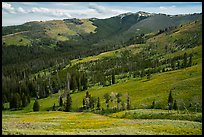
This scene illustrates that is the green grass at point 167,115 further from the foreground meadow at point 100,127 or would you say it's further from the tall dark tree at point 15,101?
the tall dark tree at point 15,101

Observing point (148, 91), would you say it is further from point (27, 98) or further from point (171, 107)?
point (27, 98)

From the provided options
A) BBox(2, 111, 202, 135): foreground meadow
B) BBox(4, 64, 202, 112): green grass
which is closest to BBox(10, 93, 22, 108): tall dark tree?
BBox(4, 64, 202, 112): green grass

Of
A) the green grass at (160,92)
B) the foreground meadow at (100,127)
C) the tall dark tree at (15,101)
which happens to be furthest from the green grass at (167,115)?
the tall dark tree at (15,101)

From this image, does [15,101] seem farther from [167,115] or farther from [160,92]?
[167,115]

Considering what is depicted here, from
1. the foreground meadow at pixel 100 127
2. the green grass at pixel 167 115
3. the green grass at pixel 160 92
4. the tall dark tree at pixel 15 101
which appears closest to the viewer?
the foreground meadow at pixel 100 127

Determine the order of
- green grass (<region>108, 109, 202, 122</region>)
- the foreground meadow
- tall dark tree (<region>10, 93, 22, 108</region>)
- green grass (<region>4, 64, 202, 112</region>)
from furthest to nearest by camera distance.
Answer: tall dark tree (<region>10, 93, 22, 108</region>)
green grass (<region>4, 64, 202, 112</region>)
green grass (<region>108, 109, 202, 122</region>)
the foreground meadow

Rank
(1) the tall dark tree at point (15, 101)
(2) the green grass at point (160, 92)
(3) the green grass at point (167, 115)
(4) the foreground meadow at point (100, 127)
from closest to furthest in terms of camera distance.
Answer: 1. (4) the foreground meadow at point (100, 127)
2. (3) the green grass at point (167, 115)
3. (2) the green grass at point (160, 92)
4. (1) the tall dark tree at point (15, 101)

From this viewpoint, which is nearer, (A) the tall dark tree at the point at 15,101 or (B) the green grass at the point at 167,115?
(B) the green grass at the point at 167,115

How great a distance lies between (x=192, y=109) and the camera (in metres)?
99.8

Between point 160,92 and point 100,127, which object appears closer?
point 100,127

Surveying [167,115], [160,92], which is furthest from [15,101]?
[167,115]

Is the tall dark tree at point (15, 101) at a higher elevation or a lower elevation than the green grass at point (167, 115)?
lower

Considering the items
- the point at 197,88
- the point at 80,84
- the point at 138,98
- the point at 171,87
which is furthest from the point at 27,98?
the point at 197,88

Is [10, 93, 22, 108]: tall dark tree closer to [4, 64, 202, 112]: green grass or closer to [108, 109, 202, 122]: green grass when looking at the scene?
[4, 64, 202, 112]: green grass
